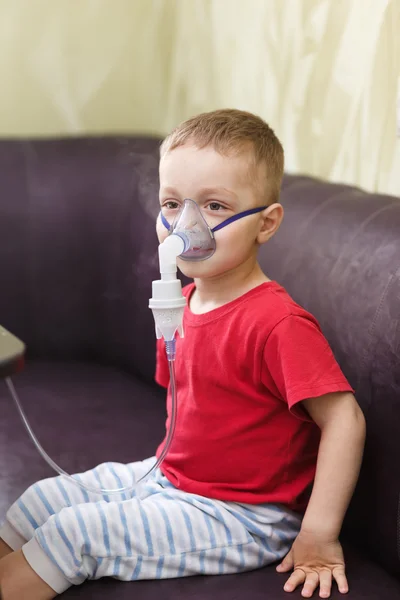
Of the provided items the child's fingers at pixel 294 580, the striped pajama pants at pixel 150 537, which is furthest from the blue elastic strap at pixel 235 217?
the child's fingers at pixel 294 580

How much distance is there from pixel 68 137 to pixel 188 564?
1322 mm

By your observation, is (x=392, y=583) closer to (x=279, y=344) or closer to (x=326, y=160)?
(x=279, y=344)

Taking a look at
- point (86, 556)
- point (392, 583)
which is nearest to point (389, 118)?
point (392, 583)

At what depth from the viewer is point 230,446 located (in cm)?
127

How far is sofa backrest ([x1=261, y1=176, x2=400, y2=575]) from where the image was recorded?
4.05 ft

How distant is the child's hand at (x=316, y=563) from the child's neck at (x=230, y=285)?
372 mm

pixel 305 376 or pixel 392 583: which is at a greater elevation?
pixel 305 376

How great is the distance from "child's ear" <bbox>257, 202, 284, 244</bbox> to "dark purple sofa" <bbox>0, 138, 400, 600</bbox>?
0.52 ft

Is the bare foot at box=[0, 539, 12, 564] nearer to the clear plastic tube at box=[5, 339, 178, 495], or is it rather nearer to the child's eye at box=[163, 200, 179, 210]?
the clear plastic tube at box=[5, 339, 178, 495]

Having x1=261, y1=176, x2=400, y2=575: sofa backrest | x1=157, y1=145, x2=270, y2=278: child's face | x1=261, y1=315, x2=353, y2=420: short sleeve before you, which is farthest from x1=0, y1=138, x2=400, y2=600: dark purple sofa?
x1=157, y1=145, x2=270, y2=278: child's face

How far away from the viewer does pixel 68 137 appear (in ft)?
7.22

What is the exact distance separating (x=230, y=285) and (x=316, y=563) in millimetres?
433

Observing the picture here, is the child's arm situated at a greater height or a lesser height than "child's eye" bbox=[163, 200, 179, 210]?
lesser

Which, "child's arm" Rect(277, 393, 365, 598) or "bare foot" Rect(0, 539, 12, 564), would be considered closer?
"child's arm" Rect(277, 393, 365, 598)
